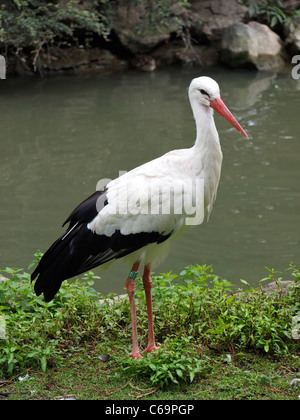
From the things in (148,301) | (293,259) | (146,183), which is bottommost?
(293,259)

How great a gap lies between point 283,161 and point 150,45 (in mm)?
5944

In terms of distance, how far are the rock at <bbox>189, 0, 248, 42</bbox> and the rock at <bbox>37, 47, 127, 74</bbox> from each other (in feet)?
6.27

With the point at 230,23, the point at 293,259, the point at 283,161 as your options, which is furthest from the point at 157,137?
the point at 230,23

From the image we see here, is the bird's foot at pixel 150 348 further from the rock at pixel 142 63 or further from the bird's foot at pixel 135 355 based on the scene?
the rock at pixel 142 63

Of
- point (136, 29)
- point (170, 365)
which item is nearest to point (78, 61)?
point (136, 29)

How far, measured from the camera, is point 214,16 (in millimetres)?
13945

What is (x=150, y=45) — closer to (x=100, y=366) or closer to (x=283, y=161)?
(x=283, y=161)

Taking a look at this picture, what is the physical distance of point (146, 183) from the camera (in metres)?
4.04

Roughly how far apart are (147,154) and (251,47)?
514 centimetres

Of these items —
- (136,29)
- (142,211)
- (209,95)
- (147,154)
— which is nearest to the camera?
(142,211)

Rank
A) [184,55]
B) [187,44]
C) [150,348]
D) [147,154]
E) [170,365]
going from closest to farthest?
[170,365] < [150,348] < [147,154] < [187,44] < [184,55]

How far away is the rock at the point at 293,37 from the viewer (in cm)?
1328

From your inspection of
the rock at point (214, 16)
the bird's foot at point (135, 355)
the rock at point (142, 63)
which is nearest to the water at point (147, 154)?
the rock at point (142, 63)

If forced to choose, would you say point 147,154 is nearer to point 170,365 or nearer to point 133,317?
point 133,317
